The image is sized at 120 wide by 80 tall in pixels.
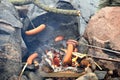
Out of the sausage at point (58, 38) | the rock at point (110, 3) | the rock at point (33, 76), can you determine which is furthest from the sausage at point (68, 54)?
the rock at point (110, 3)

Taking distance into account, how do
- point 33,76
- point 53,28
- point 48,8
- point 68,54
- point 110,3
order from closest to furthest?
point 33,76, point 68,54, point 48,8, point 53,28, point 110,3

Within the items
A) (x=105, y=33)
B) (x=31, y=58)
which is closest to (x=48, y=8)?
(x=31, y=58)

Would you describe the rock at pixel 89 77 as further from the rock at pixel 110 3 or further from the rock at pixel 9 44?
the rock at pixel 110 3

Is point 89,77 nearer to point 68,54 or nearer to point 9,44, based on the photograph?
point 68,54

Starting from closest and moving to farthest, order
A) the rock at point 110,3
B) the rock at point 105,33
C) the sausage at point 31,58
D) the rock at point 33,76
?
the rock at point 33,76 → the rock at point 105,33 → the sausage at point 31,58 → the rock at point 110,3

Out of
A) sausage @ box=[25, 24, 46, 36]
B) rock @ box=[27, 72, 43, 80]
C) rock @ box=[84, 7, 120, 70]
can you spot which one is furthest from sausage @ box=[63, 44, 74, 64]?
sausage @ box=[25, 24, 46, 36]

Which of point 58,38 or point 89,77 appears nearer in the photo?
point 89,77

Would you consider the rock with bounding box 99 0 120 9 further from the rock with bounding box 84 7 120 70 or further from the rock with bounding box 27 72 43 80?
the rock with bounding box 27 72 43 80

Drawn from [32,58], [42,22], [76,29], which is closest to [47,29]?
[42,22]

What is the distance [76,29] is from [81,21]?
45 centimetres

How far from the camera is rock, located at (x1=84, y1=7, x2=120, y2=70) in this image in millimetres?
5074

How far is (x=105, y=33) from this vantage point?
5324 mm

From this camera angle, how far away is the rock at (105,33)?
16.6 ft

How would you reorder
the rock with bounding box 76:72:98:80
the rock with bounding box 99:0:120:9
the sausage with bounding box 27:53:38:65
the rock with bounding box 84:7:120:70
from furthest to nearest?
the rock with bounding box 99:0:120:9 → the sausage with bounding box 27:53:38:65 → the rock with bounding box 84:7:120:70 → the rock with bounding box 76:72:98:80
